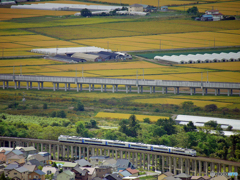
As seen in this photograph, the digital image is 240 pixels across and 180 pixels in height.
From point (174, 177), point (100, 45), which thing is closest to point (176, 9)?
point (100, 45)

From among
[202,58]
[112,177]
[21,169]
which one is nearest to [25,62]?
[202,58]

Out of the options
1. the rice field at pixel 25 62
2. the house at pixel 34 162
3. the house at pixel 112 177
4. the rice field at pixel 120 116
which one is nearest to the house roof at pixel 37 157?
the house at pixel 34 162

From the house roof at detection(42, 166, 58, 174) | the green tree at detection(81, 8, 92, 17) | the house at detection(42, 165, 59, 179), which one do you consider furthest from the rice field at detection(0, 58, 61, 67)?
the house at detection(42, 165, 59, 179)

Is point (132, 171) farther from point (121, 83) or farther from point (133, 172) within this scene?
point (121, 83)

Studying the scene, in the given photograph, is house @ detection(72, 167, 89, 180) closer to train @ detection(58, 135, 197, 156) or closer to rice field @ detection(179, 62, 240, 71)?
train @ detection(58, 135, 197, 156)

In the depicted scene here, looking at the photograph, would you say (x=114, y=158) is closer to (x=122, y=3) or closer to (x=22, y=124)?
(x=22, y=124)

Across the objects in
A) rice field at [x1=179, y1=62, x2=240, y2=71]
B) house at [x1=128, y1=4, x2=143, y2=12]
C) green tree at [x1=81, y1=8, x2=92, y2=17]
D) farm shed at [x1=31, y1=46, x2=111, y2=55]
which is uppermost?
house at [x1=128, y1=4, x2=143, y2=12]
